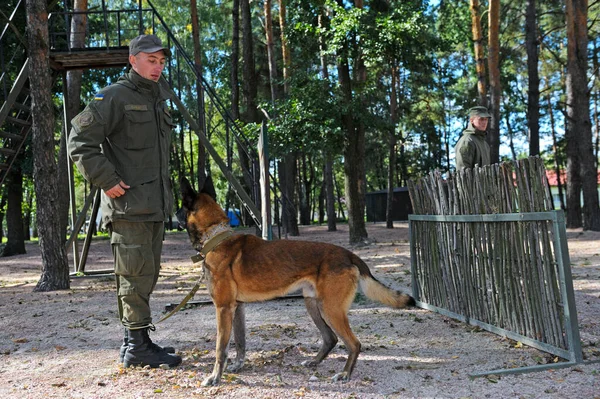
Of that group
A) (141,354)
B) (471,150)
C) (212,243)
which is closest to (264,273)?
(212,243)

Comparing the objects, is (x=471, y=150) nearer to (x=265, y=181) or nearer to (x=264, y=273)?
(x=265, y=181)

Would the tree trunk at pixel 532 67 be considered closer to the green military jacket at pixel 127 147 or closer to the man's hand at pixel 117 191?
the green military jacket at pixel 127 147

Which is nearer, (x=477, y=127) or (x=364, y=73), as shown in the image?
(x=477, y=127)

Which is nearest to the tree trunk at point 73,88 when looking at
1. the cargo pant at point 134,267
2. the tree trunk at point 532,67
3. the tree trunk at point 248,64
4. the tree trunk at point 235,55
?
the tree trunk at point 248,64

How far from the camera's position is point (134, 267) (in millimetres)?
4520

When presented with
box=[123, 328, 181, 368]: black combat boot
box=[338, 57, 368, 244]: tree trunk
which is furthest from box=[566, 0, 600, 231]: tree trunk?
box=[123, 328, 181, 368]: black combat boot

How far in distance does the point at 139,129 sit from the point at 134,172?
1.24ft

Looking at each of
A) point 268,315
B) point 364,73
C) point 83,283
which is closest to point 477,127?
point 268,315

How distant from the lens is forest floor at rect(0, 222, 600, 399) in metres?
4.07

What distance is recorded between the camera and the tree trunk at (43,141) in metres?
9.27

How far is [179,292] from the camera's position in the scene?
9320mm

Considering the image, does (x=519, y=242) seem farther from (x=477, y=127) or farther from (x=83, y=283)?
(x=83, y=283)

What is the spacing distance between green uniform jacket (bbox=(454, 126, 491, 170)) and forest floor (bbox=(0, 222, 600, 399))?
2.04m

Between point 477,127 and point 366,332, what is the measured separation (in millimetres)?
3142
